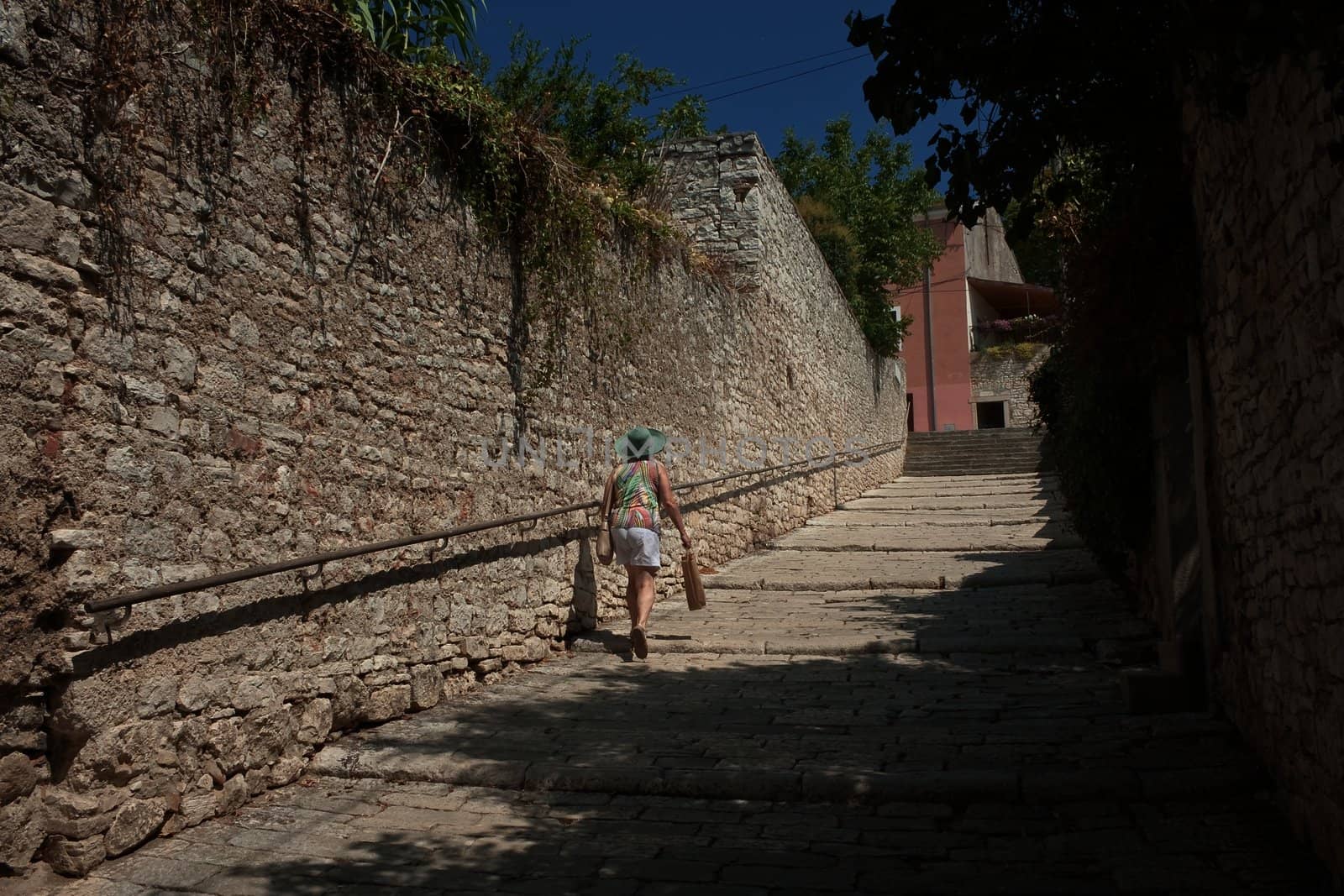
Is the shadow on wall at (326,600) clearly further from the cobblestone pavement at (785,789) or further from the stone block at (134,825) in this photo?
the cobblestone pavement at (785,789)

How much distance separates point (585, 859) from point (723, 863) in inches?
19.1

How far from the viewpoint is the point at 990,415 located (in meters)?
31.6

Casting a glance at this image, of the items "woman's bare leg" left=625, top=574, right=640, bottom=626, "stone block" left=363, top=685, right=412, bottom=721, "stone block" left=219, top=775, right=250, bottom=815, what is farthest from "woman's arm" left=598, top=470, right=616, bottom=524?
"stone block" left=219, top=775, right=250, bottom=815

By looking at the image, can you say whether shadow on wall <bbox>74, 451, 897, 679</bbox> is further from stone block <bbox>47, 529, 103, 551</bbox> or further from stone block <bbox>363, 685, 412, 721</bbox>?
stone block <bbox>363, 685, 412, 721</bbox>

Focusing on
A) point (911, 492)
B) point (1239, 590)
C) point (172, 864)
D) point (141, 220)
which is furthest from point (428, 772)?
point (911, 492)

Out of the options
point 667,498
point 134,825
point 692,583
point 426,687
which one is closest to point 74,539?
point 134,825

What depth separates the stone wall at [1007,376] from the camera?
30766 mm

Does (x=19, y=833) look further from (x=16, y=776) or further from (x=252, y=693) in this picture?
(x=252, y=693)

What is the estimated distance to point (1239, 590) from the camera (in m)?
4.61

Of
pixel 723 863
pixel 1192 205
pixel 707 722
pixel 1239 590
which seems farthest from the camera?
pixel 707 722

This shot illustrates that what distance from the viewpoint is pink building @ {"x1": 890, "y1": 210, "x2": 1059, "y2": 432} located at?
31.0 meters

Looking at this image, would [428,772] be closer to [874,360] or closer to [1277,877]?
[1277,877]

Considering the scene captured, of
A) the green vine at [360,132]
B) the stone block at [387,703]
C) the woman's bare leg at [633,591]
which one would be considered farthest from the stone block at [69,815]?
the woman's bare leg at [633,591]

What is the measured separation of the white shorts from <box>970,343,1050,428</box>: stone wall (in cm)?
2518
